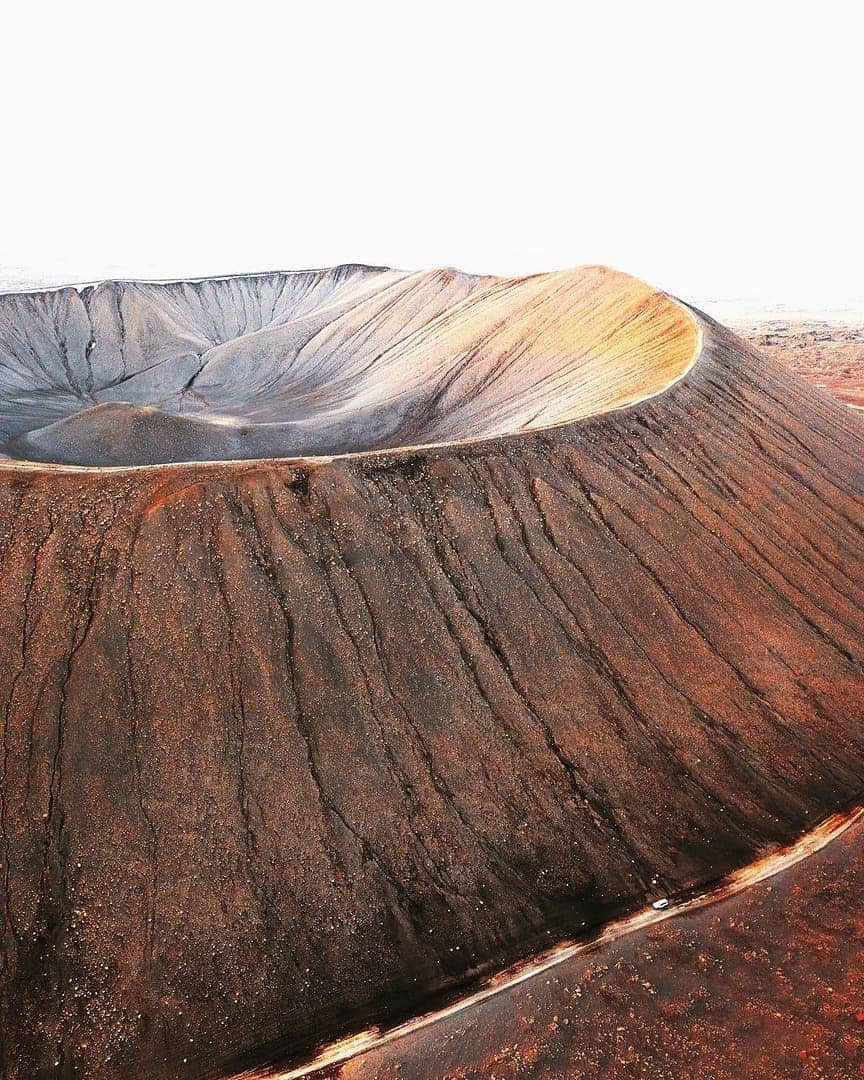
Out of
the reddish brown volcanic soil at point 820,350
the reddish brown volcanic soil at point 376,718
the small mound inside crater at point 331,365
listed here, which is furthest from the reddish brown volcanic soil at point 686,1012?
the reddish brown volcanic soil at point 820,350

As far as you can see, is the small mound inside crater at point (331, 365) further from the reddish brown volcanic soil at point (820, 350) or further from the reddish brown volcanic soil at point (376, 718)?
the reddish brown volcanic soil at point (820, 350)

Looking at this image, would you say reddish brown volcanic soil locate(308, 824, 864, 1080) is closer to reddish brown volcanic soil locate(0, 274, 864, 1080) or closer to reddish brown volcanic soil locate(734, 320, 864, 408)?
reddish brown volcanic soil locate(0, 274, 864, 1080)

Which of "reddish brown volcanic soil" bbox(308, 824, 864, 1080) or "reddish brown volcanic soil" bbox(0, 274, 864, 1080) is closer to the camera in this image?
"reddish brown volcanic soil" bbox(308, 824, 864, 1080)

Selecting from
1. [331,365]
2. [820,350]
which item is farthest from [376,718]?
[820,350]

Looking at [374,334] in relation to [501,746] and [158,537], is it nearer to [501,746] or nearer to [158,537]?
[158,537]

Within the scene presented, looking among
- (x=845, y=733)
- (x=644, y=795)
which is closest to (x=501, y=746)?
(x=644, y=795)

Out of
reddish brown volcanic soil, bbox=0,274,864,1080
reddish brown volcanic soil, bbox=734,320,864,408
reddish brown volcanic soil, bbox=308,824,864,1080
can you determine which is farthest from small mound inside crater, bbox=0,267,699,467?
reddish brown volcanic soil, bbox=308,824,864,1080
